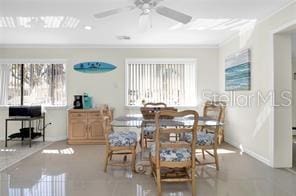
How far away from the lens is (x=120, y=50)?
682 cm

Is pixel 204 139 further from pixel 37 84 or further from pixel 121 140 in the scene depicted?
pixel 37 84

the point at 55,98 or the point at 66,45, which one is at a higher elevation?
the point at 66,45

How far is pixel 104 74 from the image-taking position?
22.4 ft

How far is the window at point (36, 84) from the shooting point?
22.4ft

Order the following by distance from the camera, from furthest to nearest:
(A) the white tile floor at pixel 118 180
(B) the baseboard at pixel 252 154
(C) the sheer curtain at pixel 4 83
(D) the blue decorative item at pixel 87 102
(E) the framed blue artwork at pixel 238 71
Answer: (C) the sheer curtain at pixel 4 83 < (D) the blue decorative item at pixel 87 102 < (E) the framed blue artwork at pixel 238 71 < (B) the baseboard at pixel 252 154 < (A) the white tile floor at pixel 118 180

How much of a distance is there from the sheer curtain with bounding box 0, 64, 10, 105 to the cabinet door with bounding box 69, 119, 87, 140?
194cm

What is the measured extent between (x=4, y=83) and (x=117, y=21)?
3.80 m

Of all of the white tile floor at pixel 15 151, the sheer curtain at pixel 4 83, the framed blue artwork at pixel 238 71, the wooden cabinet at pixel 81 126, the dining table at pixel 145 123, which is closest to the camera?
the dining table at pixel 145 123

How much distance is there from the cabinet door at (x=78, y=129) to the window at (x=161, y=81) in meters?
1.24

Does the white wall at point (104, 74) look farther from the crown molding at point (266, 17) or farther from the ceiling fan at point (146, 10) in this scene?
the ceiling fan at point (146, 10)

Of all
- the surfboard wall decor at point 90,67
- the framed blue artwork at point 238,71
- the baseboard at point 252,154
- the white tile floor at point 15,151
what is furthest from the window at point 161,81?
the white tile floor at point 15,151

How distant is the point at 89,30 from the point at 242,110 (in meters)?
3.37

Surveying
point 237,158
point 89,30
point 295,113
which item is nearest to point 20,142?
point 89,30

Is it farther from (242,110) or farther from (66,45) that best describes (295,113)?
(66,45)
